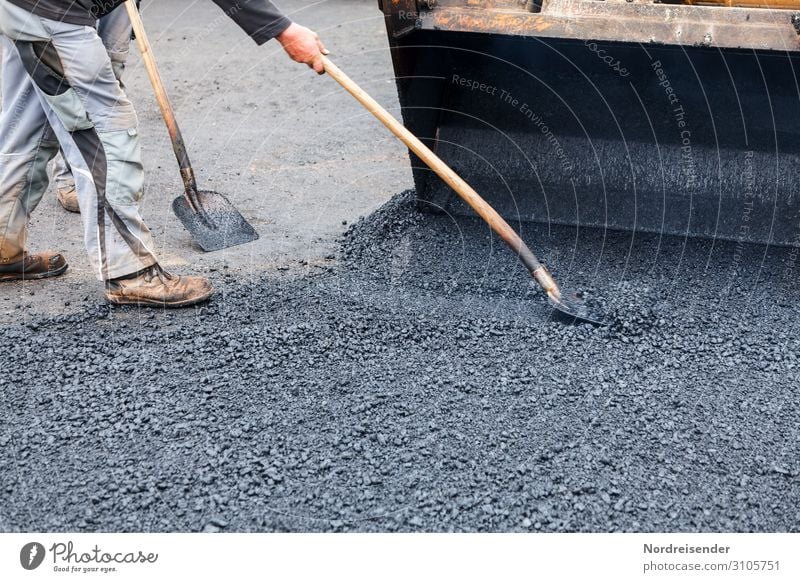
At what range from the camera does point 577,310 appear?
2.92 m

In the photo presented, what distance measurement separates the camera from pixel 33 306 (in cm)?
320

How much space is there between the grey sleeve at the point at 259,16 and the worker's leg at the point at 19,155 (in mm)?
834

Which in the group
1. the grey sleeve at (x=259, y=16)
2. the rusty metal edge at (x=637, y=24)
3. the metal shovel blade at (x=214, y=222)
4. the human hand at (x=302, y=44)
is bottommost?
the metal shovel blade at (x=214, y=222)

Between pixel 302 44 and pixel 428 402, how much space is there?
4.09ft

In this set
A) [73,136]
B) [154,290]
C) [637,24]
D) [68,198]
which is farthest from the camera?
[68,198]

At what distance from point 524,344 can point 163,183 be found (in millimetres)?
2375

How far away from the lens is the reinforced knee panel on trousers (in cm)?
314

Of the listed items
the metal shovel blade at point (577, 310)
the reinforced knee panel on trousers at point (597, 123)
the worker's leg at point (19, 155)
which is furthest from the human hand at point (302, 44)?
the metal shovel blade at point (577, 310)

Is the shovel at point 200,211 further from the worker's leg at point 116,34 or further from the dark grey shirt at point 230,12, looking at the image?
the dark grey shirt at point 230,12

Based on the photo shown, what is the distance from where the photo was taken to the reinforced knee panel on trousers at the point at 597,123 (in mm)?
3141

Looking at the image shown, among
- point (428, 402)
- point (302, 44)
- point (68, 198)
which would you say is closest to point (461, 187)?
point (302, 44)

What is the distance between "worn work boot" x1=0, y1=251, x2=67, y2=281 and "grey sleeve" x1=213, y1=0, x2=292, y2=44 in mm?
1275

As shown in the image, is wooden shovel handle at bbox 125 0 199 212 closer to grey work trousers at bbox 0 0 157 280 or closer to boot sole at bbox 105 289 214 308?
grey work trousers at bbox 0 0 157 280

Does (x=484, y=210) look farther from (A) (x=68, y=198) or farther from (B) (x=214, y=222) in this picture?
(A) (x=68, y=198)
